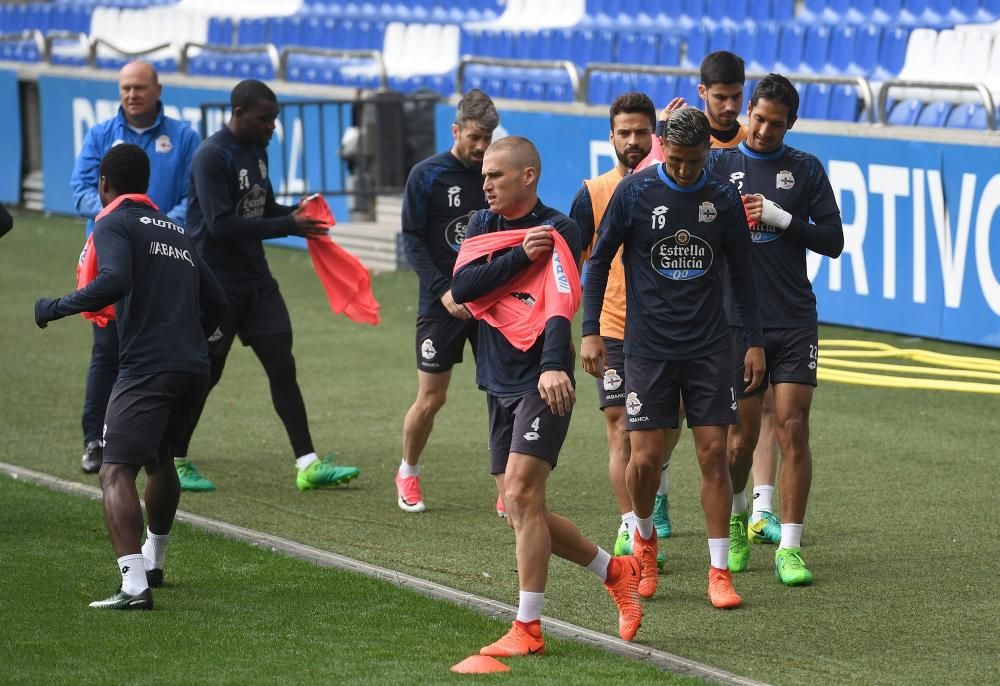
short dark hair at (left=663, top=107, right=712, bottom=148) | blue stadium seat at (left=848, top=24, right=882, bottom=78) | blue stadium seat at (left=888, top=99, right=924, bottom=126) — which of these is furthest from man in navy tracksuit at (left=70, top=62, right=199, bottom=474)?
blue stadium seat at (left=848, top=24, right=882, bottom=78)

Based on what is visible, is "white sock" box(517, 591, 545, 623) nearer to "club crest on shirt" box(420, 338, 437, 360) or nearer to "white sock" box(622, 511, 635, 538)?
"white sock" box(622, 511, 635, 538)

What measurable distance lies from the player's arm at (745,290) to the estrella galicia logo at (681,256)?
0.39ft

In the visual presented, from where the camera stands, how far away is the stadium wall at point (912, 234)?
12367 mm

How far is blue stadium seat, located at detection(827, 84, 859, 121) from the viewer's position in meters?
14.7

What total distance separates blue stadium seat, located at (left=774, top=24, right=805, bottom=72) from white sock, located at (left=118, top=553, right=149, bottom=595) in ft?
40.6

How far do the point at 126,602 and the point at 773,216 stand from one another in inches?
123

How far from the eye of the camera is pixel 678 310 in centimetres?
658

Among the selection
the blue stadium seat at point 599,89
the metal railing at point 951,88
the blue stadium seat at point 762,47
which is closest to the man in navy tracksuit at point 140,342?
the metal railing at point 951,88

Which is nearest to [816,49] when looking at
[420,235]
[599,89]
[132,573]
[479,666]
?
[599,89]

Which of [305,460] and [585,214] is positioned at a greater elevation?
[585,214]

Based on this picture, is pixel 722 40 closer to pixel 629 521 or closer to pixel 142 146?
pixel 142 146

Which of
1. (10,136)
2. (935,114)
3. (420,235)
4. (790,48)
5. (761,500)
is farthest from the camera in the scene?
(10,136)

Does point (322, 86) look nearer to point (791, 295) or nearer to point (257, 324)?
point (257, 324)

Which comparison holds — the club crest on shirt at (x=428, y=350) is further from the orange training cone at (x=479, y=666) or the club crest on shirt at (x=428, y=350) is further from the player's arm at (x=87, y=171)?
the orange training cone at (x=479, y=666)
